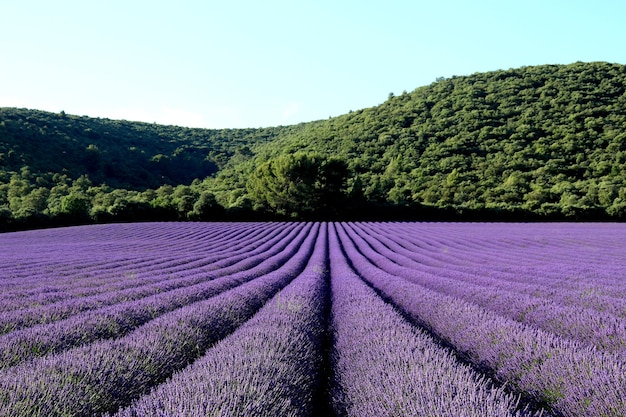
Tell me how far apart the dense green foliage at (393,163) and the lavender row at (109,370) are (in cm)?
3498

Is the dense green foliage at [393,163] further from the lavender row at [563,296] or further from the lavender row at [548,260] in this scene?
the lavender row at [563,296]

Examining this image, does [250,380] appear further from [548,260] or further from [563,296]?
[548,260]

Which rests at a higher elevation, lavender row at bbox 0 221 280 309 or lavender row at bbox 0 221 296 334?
lavender row at bbox 0 221 296 334

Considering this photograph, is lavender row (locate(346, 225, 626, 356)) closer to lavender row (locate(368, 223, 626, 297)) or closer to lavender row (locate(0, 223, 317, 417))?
lavender row (locate(368, 223, 626, 297))

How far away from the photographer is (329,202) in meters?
44.8

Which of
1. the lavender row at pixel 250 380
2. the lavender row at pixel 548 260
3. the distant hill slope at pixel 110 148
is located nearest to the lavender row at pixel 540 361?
the lavender row at pixel 250 380

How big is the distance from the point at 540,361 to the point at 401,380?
1.19m

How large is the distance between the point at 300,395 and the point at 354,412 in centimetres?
36

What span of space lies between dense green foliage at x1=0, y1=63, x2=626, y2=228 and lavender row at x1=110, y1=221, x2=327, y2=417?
35832mm

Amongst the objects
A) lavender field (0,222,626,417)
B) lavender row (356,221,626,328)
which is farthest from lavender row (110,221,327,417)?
lavender row (356,221,626,328)

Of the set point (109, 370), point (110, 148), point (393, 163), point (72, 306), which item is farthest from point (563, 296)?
point (110, 148)

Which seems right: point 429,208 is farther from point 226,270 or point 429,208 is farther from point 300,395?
point 300,395

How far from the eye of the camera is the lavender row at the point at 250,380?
173 centimetres

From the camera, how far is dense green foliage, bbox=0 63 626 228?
123 ft
